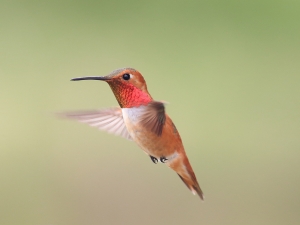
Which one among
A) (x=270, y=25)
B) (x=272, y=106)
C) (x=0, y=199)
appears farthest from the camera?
(x=270, y=25)

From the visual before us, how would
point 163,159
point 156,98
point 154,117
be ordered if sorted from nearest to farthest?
1. point 154,117
2. point 163,159
3. point 156,98

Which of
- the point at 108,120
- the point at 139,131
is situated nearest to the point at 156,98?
the point at 108,120

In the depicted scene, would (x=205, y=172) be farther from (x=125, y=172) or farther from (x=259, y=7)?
(x=259, y=7)

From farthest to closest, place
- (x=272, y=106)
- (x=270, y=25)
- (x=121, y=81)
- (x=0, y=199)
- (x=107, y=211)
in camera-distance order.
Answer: (x=270, y=25) → (x=272, y=106) → (x=0, y=199) → (x=107, y=211) → (x=121, y=81)

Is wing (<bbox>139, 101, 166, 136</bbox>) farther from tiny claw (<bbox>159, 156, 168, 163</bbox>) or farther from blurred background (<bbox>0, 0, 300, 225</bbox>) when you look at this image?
blurred background (<bbox>0, 0, 300, 225</bbox>)

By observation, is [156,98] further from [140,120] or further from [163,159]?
[140,120]

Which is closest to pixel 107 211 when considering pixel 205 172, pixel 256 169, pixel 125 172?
pixel 125 172

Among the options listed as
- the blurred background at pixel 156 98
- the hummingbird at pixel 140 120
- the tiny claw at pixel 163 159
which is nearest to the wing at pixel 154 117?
the hummingbird at pixel 140 120
